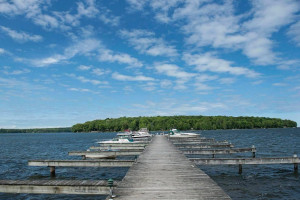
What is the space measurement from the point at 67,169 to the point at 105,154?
11.2 feet

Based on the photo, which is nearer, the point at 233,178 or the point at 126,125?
the point at 233,178

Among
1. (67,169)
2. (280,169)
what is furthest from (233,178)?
(67,169)

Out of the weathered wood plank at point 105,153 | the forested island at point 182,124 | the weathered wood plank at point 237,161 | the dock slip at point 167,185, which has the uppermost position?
the forested island at point 182,124

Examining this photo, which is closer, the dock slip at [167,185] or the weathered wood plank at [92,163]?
the dock slip at [167,185]

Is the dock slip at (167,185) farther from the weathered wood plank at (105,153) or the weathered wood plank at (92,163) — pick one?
the weathered wood plank at (105,153)

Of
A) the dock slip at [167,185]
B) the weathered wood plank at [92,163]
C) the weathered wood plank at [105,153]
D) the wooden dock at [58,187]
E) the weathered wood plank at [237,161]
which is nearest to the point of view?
the dock slip at [167,185]

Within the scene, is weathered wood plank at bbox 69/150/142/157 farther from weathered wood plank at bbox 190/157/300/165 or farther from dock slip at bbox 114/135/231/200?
dock slip at bbox 114/135/231/200

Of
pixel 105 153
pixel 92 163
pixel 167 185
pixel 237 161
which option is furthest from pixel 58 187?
pixel 105 153

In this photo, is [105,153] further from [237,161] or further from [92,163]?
[237,161]

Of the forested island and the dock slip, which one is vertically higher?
the forested island

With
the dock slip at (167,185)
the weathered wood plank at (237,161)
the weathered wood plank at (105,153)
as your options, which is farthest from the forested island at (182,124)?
the dock slip at (167,185)

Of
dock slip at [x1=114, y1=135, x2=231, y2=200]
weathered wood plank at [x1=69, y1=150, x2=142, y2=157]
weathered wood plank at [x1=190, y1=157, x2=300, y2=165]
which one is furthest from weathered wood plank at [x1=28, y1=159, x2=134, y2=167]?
weathered wood plank at [x1=69, y1=150, x2=142, y2=157]

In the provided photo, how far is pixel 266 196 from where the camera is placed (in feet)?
44.1

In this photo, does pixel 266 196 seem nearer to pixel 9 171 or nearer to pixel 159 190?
pixel 159 190
